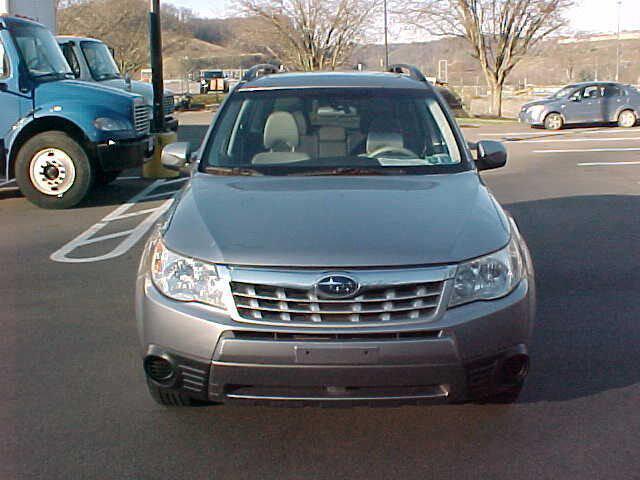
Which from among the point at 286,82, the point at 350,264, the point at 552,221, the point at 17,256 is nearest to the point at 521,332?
the point at 350,264

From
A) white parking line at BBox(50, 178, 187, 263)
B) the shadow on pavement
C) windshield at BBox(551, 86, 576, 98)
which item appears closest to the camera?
the shadow on pavement

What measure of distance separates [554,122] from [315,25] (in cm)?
1613

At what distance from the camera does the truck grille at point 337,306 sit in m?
3.64

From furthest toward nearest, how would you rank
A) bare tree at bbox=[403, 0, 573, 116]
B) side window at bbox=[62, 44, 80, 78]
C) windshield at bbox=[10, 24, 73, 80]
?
bare tree at bbox=[403, 0, 573, 116]
side window at bbox=[62, 44, 80, 78]
windshield at bbox=[10, 24, 73, 80]

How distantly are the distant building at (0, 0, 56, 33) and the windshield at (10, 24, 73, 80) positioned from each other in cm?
75

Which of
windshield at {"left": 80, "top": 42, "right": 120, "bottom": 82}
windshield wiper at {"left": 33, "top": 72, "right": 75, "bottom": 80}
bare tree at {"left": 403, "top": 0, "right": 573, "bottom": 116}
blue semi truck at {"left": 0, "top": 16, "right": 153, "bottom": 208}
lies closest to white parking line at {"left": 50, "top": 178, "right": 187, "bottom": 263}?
blue semi truck at {"left": 0, "top": 16, "right": 153, "bottom": 208}

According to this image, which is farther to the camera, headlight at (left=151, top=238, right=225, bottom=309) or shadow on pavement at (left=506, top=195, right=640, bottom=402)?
shadow on pavement at (left=506, top=195, right=640, bottom=402)

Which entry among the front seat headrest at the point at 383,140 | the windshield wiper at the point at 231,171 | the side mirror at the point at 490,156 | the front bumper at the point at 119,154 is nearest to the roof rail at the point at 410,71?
the side mirror at the point at 490,156

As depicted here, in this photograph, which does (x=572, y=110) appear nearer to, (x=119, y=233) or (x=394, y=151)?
(x=119, y=233)

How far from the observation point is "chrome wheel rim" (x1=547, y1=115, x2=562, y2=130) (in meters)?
26.5

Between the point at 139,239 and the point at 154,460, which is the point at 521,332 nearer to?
the point at 154,460

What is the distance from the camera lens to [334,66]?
132 ft

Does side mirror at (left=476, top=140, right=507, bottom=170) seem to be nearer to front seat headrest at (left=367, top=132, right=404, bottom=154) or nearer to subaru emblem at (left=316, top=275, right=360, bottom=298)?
front seat headrest at (left=367, top=132, right=404, bottom=154)

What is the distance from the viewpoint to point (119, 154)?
439 inches
